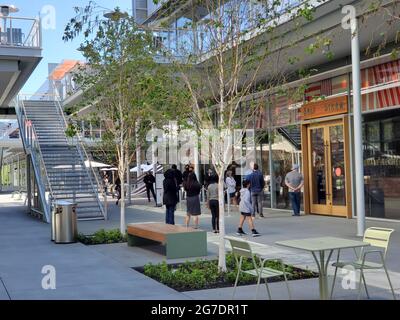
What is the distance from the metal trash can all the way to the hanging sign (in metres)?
8.64

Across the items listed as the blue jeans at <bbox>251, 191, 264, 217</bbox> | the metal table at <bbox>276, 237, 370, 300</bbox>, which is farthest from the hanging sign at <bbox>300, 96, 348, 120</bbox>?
the metal table at <bbox>276, 237, 370, 300</bbox>

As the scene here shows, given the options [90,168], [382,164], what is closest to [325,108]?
[382,164]

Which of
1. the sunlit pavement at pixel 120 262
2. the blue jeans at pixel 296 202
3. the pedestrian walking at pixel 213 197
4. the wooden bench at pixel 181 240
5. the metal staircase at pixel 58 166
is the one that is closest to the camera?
the sunlit pavement at pixel 120 262

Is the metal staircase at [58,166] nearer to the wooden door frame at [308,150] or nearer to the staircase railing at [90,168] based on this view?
the staircase railing at [90,168]

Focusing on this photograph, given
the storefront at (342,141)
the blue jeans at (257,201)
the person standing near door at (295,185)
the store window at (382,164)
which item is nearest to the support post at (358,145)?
the storefront at (342,141)

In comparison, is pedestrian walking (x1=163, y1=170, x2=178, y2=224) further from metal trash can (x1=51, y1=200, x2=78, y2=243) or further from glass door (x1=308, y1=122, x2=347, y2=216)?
glass door (x1=308, y1=122, x2=347, y2=216)

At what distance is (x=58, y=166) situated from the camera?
796 inches

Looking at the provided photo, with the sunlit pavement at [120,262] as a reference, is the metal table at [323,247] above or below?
above

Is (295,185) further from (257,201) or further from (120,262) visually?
(120,262)

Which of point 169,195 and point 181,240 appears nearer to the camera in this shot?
point 181,240

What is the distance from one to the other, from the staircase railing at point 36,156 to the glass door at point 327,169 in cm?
895

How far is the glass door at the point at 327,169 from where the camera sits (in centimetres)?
1641

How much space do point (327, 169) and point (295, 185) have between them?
1163 millimetres

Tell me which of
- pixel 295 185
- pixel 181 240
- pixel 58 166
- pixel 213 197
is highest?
pixel 58 166
